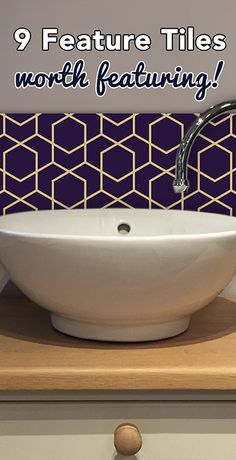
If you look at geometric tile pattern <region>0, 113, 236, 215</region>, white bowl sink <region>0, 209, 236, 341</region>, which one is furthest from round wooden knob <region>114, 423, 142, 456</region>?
geometric tile pattern <region>0, 113, 236, 215</region>

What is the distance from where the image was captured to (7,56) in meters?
1.42

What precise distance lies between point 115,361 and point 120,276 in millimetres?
122

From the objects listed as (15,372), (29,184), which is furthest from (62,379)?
(29,184)

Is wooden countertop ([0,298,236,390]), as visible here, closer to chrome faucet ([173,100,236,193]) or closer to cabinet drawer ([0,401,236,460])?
cabinet drawer ([0,401,236,460])

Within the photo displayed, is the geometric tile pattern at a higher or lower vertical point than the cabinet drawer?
higher

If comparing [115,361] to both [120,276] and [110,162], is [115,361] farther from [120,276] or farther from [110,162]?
[110,162]

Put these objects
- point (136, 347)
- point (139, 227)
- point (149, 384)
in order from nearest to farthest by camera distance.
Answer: point (149, 384) < point (136, 347) < point (139, 227)

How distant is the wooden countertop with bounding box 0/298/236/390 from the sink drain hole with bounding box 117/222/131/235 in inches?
10.2

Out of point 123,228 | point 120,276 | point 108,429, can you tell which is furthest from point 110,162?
point 108,429

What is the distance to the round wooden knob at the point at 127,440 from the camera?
0.94 meters

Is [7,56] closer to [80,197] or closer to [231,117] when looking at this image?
[80,197]

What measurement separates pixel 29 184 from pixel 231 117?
1.46 feet

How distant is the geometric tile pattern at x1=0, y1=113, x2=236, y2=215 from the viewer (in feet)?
4.69

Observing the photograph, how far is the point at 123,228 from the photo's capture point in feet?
4.42
